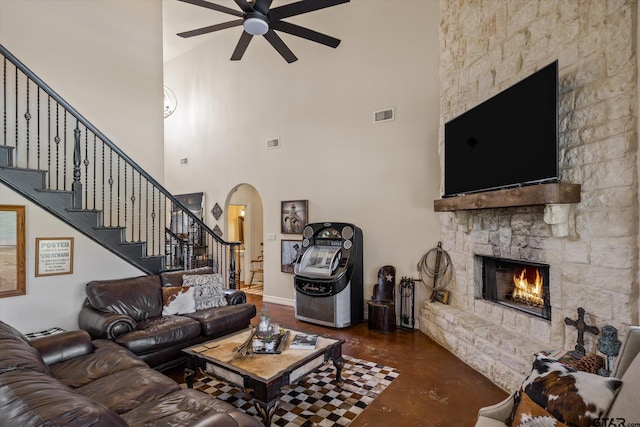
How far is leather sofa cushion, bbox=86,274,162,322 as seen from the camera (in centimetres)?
352

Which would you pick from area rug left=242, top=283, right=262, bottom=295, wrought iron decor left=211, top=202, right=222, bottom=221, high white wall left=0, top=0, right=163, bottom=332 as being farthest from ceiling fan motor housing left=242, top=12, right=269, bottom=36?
area rug left=242, top=283, right=262, bottom=295

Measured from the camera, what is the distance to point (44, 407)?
1046mm

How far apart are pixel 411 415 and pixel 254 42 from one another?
21.8ft

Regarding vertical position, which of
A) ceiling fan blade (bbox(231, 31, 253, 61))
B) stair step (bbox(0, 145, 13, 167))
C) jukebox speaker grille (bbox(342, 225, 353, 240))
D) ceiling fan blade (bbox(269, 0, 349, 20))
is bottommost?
jukebox speaker grille (bbox(342, 225, 353, 240))

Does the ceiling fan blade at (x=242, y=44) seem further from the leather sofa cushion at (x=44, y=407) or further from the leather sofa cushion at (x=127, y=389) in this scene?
the leather sofa cushion at (x=44, y=407)

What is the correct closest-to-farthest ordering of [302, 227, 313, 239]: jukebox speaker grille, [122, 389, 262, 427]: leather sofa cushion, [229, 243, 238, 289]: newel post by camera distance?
[122, 389, 262, 427]: leather sofa cushion → [229, 243, 238, 289]: newel post → [302, 227, 313, 239]: jukebox speaker grille

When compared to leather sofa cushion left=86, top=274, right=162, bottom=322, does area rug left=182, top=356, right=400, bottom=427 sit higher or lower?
lower

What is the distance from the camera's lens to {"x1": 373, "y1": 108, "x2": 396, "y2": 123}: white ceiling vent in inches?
195

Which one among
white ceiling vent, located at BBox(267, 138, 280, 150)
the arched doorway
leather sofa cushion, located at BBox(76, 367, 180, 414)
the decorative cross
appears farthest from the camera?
the arched doorway

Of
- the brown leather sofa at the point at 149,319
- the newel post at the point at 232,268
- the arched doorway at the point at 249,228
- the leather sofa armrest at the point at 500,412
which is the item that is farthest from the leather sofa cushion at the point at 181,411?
the arched doorway at the point at 249,228

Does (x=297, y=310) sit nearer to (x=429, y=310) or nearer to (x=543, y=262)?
(x=429, y=310)

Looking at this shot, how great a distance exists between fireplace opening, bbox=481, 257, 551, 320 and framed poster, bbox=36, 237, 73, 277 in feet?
15.2

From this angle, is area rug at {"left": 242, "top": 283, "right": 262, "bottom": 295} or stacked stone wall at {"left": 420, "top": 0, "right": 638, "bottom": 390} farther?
area rug at {"left": 242, "top": 283, "right": 262, "bottom": 295}

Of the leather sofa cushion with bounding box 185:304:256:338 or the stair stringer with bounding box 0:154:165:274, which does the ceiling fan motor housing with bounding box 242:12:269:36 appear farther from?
the leather sofa cushion with bounding box 185:304:256:338
